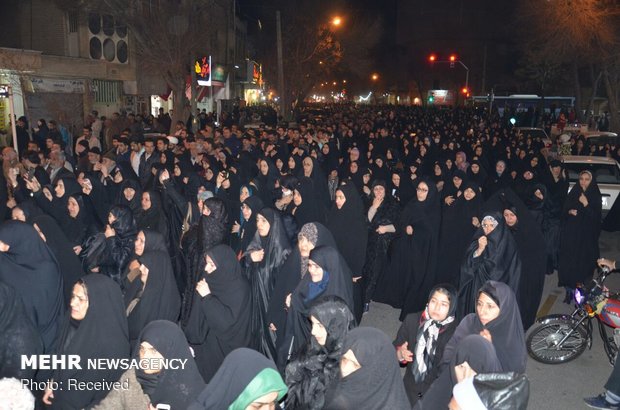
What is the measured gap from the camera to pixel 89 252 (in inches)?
243

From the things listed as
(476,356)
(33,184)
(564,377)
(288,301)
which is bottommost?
(564,377)

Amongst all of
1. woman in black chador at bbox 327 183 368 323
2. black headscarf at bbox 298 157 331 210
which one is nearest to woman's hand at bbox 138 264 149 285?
woman in black chador at bbox 327 183 368 323

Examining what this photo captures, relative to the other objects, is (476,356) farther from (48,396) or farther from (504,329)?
(48,396)

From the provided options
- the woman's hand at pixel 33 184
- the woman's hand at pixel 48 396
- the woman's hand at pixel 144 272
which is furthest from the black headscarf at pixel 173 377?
the woman's hand at pixel 33 184

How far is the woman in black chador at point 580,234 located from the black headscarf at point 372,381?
585 centimetres

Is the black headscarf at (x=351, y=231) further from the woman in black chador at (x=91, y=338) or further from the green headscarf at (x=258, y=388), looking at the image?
the green headscarf at (x=258, y=388)

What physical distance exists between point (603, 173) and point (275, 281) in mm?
8844

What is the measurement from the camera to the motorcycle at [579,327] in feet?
19.0

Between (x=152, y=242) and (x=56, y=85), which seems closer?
(x=152, y=242)

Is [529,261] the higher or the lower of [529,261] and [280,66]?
the lower

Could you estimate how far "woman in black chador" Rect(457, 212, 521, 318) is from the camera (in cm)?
592

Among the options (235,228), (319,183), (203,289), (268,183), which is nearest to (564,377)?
(203,289)

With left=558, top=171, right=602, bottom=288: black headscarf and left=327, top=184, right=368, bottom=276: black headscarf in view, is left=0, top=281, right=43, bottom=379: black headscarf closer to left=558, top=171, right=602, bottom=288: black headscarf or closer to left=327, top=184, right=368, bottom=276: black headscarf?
left=327, top=184, right=368, bottom=276: black headscarf

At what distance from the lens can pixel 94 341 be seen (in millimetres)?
3879
